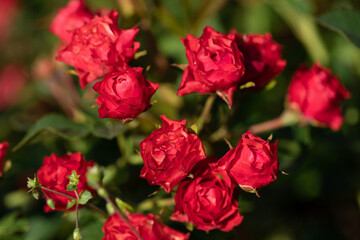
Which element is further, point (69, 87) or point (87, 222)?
point (69, 87)

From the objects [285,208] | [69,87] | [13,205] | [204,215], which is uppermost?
[204,215]

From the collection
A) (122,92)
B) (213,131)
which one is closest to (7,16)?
(213,131)

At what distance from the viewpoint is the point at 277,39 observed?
5.30ft

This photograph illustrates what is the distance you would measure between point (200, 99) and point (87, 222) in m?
0.37

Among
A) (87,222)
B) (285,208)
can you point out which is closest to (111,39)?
(87,222)

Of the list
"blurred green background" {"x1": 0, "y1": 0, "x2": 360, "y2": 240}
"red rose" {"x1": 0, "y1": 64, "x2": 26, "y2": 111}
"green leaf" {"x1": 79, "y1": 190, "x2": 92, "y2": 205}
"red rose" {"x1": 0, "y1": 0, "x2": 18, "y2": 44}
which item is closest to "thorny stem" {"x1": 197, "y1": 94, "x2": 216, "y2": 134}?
"blurred green background" {"x1": 0, "y1": 0, "x2": 360, "y2": 240}

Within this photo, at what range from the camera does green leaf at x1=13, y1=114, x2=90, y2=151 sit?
88 cm

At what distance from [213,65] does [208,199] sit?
22cm

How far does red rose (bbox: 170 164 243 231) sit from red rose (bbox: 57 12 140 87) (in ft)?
0.82

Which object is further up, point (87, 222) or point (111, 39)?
point (111, 39)

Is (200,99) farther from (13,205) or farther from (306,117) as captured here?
(13,205)

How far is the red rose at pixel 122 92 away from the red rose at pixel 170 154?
0.24 feet

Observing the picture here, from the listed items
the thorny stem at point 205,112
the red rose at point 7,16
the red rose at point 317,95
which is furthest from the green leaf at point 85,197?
the red rose at point 7,16

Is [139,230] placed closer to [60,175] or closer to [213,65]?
[60,175]
